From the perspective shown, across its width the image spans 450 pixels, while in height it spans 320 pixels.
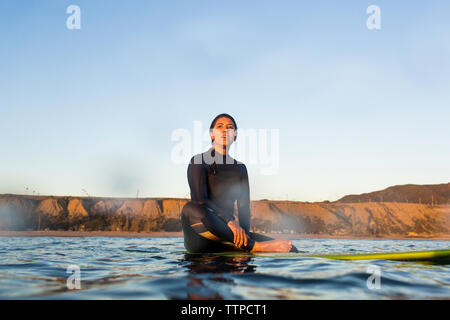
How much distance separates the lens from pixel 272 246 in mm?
6688

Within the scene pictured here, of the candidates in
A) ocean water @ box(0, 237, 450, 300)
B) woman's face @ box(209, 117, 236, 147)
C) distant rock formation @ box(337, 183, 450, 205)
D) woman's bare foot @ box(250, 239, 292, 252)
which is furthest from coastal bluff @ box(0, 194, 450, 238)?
distant rock formation @ box(337, 183, 450, 205)

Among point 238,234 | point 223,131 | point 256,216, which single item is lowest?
point 256,216

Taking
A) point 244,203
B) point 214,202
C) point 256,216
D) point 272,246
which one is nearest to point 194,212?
point 214,202

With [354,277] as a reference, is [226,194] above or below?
above

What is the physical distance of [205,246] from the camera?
6664mm

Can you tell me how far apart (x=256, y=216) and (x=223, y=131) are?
4820 centimetres

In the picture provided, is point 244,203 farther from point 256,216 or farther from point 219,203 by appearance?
point 256,216

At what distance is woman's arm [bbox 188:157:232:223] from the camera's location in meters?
6.56

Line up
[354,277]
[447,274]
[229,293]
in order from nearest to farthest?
[229,293], [354,277], [447,274]

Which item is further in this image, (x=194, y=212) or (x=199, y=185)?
(x=199, y=185)

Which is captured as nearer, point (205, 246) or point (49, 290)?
point (49, 290)

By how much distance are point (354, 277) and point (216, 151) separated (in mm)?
3942

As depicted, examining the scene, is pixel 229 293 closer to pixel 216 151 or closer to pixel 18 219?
pixel 216 151
